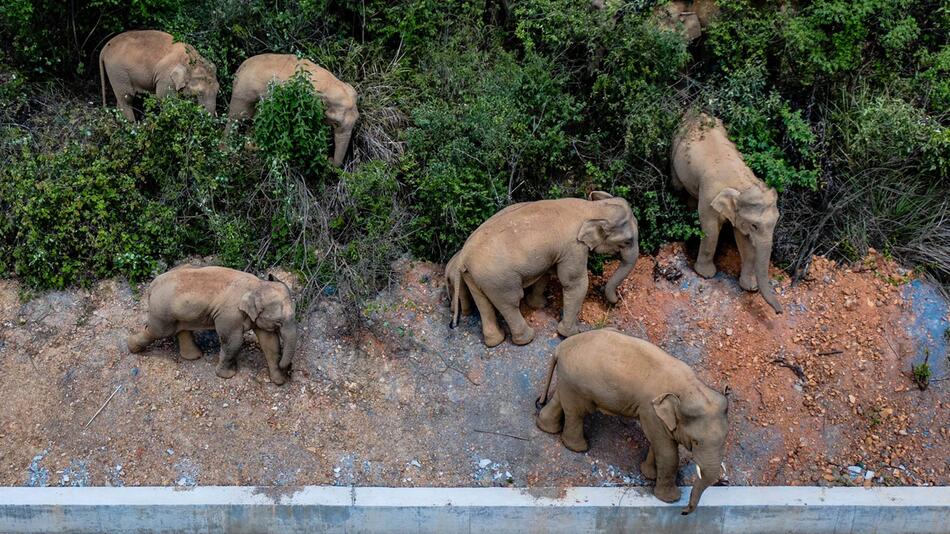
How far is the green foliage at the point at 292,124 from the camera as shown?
9.69 metres

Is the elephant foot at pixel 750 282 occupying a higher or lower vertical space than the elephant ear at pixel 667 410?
lower

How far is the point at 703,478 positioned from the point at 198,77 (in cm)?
665

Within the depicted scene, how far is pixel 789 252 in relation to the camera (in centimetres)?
988

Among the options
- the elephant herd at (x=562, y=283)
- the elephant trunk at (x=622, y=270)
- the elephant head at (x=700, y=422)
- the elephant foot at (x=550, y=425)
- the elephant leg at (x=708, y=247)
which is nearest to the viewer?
the elephant head at (x=700, y=422)

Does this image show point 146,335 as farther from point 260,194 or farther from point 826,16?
point 826,16

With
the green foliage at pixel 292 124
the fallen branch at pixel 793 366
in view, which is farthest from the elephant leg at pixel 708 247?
the green foliage at pixel 292 124

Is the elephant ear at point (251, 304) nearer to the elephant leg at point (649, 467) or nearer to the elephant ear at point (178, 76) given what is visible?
the elephant ear at point (178, 76)

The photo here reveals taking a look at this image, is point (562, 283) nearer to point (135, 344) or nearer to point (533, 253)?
point (533, 253)

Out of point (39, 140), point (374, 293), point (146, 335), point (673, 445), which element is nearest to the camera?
point (673, 445)

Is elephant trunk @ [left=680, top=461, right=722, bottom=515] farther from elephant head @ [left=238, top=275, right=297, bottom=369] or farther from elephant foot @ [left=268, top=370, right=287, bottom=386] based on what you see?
elephant foot @ [left=268, top=370, right=287, bottom=386]

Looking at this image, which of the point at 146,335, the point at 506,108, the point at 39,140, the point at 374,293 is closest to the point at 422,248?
the point at 374,293

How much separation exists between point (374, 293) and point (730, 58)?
15.1 ft

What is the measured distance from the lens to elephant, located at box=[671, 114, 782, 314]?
9.18 metres

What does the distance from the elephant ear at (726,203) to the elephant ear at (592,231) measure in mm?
1226
